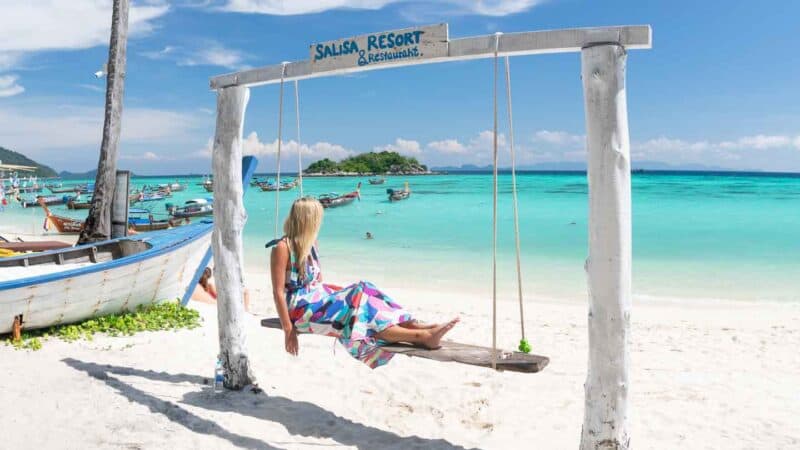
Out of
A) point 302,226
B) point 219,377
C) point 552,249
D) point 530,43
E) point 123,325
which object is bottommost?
point 552,249

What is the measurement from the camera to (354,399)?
14.8 ft

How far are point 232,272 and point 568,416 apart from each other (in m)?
2.62

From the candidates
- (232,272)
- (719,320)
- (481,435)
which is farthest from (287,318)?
(719,320)

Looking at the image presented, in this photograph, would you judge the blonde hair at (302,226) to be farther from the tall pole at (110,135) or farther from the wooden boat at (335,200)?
the wooden boat at (335,200)

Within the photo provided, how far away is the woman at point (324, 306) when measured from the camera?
138 inches

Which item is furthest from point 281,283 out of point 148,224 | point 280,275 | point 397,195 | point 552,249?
point 397,195

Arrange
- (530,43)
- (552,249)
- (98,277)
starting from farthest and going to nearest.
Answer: (552,249) → (98,277) → (530,43)

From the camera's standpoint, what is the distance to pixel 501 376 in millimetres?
5188

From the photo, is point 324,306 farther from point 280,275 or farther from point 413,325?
point 413,325

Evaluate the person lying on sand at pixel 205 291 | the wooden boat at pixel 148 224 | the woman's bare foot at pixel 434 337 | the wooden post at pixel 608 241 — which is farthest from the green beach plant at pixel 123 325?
the wooden boat at pixel 148 224

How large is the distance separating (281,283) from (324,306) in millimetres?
299

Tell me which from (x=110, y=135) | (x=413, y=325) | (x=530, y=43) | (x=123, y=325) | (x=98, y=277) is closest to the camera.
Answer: (x=530, y=43)

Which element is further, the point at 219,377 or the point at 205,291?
the point at 205,291

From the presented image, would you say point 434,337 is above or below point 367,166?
below
